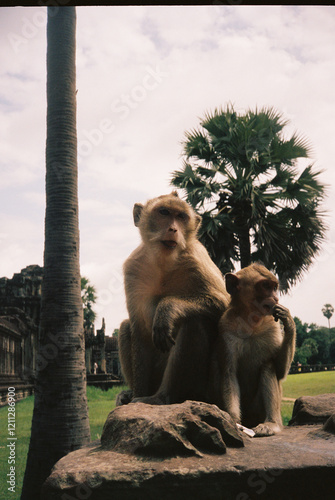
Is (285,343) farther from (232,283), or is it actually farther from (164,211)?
(164,211)

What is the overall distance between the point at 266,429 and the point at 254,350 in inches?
21.9

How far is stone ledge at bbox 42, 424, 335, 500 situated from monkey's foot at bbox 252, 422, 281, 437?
319mm

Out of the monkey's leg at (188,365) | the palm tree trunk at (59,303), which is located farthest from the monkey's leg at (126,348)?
the palm tree trunk at (59,303)

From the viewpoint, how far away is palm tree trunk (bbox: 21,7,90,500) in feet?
21.4

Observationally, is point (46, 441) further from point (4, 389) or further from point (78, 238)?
point (4, 389)

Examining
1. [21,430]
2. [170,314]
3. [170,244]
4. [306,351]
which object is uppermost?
[170,244]

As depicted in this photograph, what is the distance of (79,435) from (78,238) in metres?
2.69

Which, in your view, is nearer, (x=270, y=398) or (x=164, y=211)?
(x=270, y=398)

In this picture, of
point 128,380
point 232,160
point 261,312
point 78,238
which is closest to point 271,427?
point 261,312

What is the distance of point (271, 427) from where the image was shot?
11.6ft

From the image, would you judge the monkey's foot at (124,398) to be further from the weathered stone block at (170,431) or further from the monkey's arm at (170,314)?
the monkey's arm at (170,314)

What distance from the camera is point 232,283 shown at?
147 inches

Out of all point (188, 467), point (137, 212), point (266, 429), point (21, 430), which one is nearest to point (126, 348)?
point (137, 212)

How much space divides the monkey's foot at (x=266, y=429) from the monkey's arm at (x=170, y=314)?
862 mm
